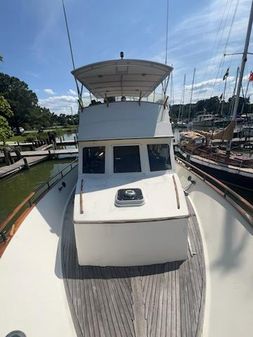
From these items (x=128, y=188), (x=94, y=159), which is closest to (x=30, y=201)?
(x=94, y=159)

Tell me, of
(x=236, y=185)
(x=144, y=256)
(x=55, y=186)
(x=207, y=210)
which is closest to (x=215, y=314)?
(x=144, y=256)

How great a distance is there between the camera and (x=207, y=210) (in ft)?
16.4

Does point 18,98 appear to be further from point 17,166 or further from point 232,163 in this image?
point 232,163

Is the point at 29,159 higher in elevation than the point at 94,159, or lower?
lower

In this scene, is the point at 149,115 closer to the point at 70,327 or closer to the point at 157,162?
the point at 157,162

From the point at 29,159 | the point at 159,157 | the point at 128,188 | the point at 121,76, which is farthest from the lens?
the point at 29,159

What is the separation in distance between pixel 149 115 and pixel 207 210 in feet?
8.38

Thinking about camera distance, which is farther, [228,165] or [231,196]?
[228,165]

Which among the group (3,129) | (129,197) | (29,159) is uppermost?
(3,129)

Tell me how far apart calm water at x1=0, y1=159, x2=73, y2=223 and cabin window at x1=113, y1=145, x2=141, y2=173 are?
6.69 metres

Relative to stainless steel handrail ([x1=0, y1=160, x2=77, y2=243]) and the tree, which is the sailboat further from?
the tree

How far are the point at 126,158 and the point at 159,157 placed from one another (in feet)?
2.54

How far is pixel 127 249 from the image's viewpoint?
3607 millimetres

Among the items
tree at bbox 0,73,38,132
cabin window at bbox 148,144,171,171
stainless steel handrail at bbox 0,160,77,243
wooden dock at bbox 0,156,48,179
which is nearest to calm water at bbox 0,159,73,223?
wooden dock at bbox 0,156,48,179
